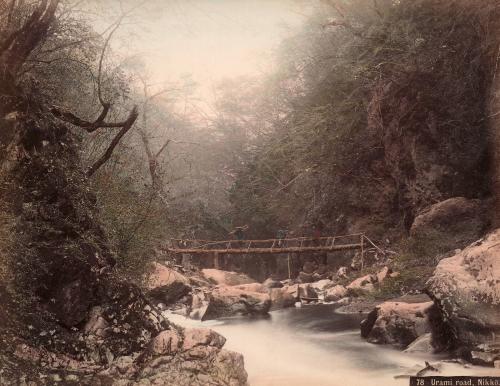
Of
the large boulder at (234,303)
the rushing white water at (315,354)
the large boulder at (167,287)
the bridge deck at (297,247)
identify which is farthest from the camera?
the bridge deck at (297,247)

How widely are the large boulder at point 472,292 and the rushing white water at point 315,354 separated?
475mm

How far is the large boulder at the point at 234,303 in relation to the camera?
9.83m

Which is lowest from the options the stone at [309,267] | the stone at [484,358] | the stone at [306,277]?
the stone at [306,277]

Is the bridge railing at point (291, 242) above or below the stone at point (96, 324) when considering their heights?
above

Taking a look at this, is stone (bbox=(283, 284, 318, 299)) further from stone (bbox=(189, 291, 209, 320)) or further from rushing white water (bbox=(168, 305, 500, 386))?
rushing white water (bbox=(168, 305, 500, 386))

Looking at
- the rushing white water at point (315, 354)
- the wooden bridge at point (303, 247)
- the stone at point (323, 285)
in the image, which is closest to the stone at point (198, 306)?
the rushing white water at point (315, 354)

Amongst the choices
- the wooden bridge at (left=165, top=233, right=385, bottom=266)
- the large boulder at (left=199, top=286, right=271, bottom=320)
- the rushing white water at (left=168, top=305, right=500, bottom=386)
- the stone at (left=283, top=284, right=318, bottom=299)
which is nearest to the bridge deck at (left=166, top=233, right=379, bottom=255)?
the wooden bridge at (left=165, top=233, right=385, bottom=266)

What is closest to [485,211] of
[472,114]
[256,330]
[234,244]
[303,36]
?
[472,114]

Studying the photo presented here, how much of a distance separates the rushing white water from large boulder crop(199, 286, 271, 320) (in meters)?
0.41

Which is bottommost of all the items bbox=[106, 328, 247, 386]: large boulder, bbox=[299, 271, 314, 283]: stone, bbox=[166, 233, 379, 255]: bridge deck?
bbox=[299, 271, 314, 283]: stone

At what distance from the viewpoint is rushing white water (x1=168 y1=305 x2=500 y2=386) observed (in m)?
4.90

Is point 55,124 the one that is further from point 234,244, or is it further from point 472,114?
point 234,244

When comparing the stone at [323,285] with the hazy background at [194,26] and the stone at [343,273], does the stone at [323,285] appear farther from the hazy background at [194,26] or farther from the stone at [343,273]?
the hazy background at [194,26]

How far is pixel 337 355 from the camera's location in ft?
19.5
